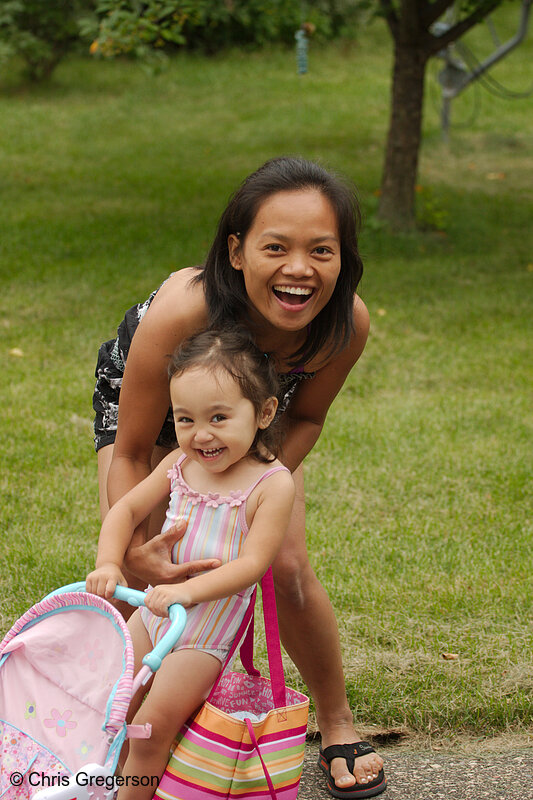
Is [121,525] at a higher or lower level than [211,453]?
lower

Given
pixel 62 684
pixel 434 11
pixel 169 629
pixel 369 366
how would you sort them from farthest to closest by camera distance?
pixel 434 11
pixel 369 366
pixel 62 684
pixel 169 629

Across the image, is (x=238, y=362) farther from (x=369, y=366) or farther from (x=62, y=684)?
(x=369, y=366)

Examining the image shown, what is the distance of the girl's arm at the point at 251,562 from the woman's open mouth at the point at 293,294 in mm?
387

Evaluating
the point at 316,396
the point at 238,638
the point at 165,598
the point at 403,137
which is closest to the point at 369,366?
the point at 403,137

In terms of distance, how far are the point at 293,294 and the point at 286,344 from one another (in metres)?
0.24

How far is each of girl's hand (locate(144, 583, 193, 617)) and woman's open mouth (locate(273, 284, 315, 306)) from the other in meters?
0.68

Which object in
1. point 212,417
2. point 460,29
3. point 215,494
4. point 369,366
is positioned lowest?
point 369,366

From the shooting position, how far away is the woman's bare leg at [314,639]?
2.51 meters

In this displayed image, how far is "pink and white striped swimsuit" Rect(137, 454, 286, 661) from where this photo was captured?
2102mm

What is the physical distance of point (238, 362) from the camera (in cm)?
210

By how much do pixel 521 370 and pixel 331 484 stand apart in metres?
2.22

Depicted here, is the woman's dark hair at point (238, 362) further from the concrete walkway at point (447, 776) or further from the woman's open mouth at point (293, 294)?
the concrete walkway at point (447, 776)

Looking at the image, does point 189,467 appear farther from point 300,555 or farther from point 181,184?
point 181,184

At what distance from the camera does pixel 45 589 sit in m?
3.48
